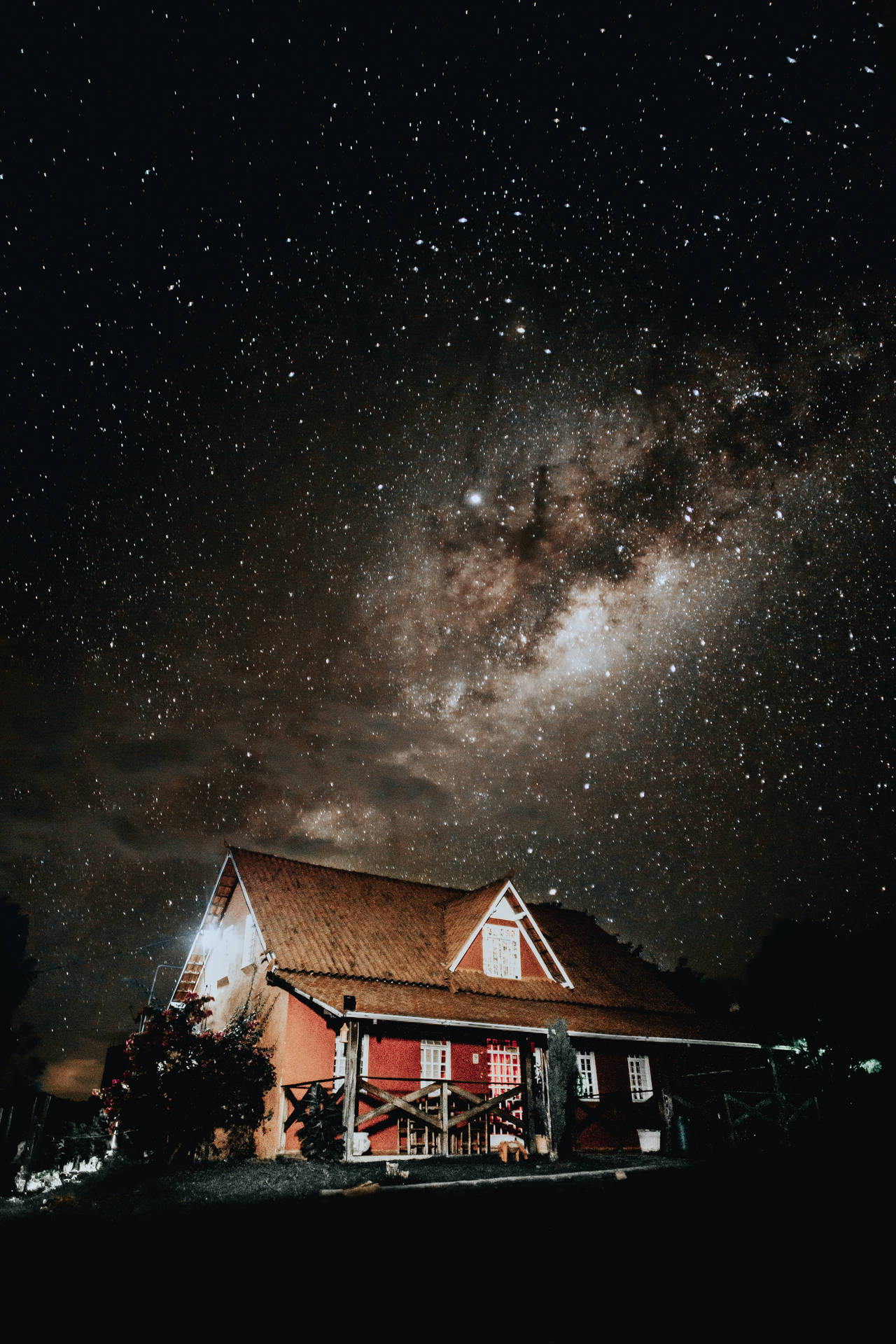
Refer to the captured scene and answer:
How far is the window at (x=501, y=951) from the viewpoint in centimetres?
2198

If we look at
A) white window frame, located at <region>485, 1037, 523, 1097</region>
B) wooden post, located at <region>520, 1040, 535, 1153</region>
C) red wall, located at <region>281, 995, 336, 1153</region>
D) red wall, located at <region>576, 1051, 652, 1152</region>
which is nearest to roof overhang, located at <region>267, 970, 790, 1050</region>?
red wall, located at <region>281, 995, 336, 1153</region>

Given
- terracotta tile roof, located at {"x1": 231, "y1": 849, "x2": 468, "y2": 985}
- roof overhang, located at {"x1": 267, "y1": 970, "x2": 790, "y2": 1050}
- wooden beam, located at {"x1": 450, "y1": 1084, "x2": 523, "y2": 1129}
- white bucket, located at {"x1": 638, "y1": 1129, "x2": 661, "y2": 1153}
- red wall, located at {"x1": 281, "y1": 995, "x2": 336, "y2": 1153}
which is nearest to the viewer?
wooden beam, located at {"x1": 450, "y1": 1084, "x2": 523, "y2": 1129}

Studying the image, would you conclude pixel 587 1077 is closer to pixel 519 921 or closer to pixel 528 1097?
pixel 519 921

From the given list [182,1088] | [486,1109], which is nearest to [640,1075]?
[486,1109]

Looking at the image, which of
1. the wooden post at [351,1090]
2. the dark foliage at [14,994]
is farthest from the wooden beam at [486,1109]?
the dark foliage at [14,994]

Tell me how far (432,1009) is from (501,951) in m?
5.39

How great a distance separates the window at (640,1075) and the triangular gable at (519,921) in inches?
125

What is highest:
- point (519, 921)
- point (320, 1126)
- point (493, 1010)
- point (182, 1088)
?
point (519, 921)

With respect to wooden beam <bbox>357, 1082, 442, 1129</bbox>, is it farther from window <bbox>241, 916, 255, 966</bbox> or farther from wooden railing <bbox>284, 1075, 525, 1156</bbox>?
window <bbox>241, 916, 255, 966</bbox>

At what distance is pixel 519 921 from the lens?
23453 millimetres

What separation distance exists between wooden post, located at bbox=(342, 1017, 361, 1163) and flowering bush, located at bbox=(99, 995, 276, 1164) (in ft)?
13.4

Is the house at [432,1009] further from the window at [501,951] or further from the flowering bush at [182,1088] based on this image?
the flowering bush at [182,1088]

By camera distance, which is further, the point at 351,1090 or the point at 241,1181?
the point at 351,1090

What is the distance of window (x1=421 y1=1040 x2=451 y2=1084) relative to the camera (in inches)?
727
